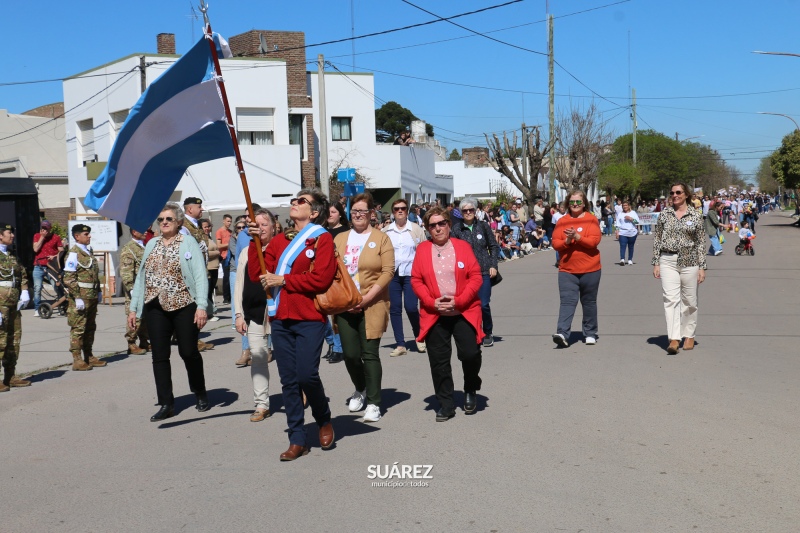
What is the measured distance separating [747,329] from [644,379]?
399 cm

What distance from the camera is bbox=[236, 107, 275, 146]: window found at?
113ft

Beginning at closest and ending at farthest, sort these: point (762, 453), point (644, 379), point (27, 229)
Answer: point (762, 453) < point (644, 379) < point (27, 229)

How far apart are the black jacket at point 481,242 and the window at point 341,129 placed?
32.2 m

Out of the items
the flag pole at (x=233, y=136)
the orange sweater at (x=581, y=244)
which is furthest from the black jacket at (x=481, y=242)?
the flag pole at (x=233, y=136)

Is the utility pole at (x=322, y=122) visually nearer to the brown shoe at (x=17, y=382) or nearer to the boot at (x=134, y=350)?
the boot at (x=134, y=350)

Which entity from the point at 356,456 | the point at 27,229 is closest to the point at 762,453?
the point at 356,456

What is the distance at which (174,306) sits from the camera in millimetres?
7859

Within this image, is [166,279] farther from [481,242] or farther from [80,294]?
[481,242]

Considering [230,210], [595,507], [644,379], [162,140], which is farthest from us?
[230,210]

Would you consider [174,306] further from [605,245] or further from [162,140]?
[605,245]

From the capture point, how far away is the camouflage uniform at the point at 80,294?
10797mm

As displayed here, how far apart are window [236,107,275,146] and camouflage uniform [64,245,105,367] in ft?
79.0

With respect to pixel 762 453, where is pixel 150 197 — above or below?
above

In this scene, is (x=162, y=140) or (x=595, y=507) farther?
(x=162, y=140)
